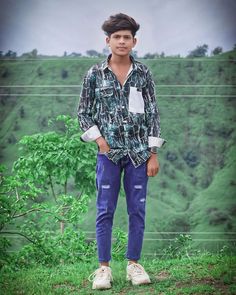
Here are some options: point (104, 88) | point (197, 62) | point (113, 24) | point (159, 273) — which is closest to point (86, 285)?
point (159, 273)

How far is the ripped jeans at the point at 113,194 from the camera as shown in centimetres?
285

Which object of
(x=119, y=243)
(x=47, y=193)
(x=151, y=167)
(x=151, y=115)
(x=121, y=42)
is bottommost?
(x=119, y=243)

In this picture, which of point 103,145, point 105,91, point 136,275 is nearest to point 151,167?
point 103,145

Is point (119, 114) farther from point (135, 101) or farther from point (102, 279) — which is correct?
point (102, 279)

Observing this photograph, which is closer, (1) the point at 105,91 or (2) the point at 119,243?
(1) the point at 105,91

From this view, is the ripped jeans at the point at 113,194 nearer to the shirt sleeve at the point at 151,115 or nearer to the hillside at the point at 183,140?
the shirt sleeve at the point at 151,115

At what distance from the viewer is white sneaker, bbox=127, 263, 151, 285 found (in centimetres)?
287

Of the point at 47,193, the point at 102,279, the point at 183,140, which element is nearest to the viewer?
the point at 102,279

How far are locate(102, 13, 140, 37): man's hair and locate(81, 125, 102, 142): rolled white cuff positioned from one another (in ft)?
1.61

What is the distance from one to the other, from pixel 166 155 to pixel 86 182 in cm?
1931

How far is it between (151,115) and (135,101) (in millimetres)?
120

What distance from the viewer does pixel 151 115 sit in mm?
2947

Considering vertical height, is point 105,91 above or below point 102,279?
above

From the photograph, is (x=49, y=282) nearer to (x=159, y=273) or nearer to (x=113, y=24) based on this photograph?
(x=159, y=273)
